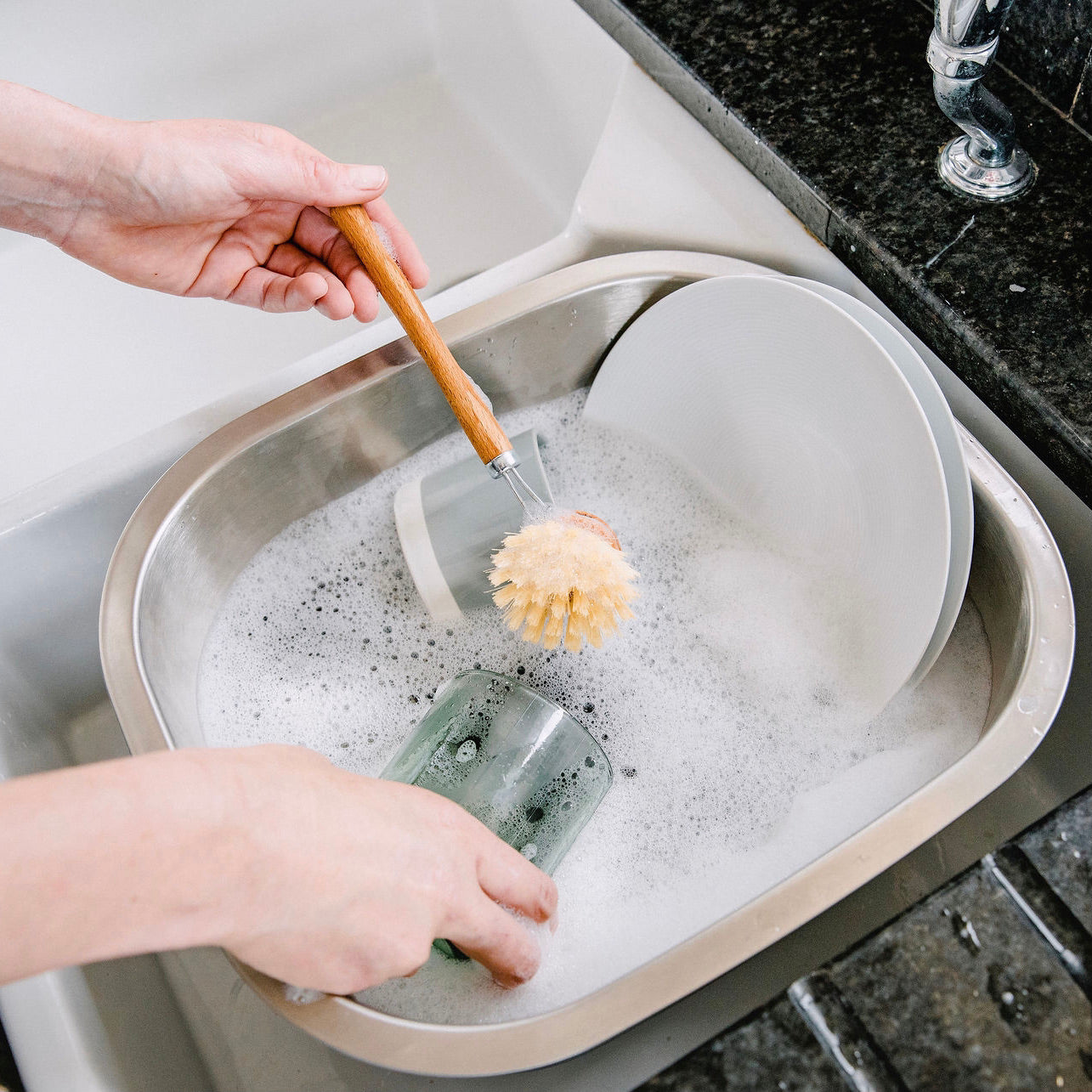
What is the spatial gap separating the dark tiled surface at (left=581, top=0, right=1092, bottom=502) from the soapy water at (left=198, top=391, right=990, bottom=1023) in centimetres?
22

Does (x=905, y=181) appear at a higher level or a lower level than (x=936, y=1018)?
higher

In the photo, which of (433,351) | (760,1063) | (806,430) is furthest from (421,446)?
(760,1063)

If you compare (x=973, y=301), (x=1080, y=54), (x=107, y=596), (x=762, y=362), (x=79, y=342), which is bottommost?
(x=79, y=342)

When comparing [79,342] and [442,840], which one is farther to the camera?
[79,342]

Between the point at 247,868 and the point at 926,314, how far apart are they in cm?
71

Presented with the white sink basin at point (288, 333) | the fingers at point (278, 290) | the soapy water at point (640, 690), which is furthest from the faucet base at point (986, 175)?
the fingers at point (278, 290)

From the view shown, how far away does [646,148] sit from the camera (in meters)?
1.01

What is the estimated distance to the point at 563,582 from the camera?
730mm

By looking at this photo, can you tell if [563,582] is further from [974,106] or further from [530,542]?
[974,106]

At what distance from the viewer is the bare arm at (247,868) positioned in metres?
0.42

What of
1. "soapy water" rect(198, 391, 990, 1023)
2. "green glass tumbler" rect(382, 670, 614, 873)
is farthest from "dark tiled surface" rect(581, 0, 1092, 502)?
"green glass tumbler" rect(382, 670, 614, 873)

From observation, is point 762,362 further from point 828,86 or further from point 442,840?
point 442,840

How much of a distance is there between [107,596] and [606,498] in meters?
0.49

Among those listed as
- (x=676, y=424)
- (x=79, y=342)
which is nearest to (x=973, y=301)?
(x=676, y=424)
